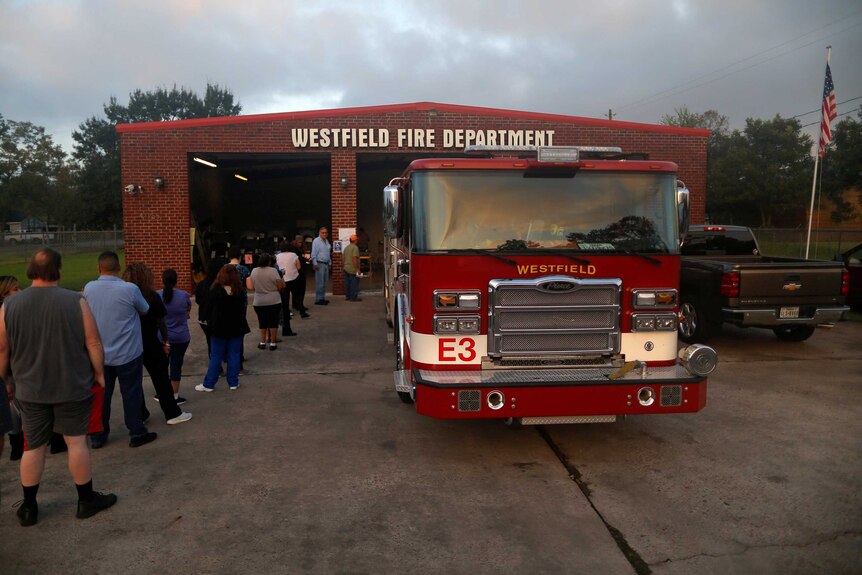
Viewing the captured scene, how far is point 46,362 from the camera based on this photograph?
410cm

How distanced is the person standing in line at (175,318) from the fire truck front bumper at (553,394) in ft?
10.2

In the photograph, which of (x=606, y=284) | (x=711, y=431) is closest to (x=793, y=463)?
(x=711, y=431)

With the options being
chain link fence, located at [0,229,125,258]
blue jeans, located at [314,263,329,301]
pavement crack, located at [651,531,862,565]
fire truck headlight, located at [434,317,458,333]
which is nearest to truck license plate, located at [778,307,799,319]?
pavement crack, located at [651,531,862,565]

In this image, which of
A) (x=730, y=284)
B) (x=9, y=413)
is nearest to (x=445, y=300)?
(x=9, y=413)

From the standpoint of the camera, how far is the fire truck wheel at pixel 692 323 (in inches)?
394

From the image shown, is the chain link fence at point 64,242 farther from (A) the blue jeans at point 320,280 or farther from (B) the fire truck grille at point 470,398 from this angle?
(B) the fire truck grille at point 470,398

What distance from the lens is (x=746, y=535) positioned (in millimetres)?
4047

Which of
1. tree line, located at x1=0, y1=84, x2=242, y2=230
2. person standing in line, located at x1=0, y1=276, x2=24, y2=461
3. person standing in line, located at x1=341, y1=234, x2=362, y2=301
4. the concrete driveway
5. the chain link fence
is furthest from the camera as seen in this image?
tree line, located at x1=0, y1=84, x2=242, y2=230

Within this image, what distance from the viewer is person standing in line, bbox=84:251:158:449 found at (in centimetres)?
546

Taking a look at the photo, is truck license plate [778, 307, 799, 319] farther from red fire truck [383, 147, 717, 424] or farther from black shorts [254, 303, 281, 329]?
black shorts [254, 303, 281, 329]

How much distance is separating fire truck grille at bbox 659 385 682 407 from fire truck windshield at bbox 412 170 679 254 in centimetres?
111

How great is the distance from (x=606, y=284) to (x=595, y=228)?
0.48 m

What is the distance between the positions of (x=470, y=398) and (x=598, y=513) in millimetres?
1199

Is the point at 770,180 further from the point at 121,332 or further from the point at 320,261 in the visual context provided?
the point at 121,332
